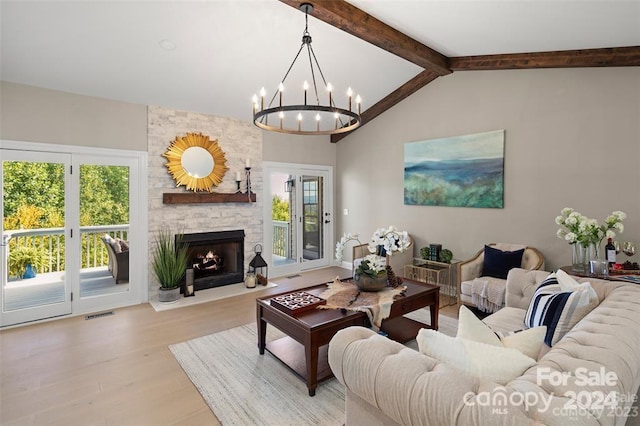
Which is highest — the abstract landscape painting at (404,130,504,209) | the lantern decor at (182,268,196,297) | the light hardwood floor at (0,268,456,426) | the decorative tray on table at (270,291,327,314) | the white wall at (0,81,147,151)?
the white wall at (0,81,147,151)

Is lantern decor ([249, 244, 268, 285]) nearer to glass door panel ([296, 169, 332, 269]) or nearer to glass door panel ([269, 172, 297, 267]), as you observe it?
glass door panel ([269, 172, 297, 267])

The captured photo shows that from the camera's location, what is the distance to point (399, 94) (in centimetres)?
537

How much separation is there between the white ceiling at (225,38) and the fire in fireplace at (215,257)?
6.77 feet

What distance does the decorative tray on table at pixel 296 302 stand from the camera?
2738mm

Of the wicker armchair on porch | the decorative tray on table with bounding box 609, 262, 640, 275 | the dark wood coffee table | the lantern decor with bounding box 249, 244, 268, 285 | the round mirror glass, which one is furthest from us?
the lantern decor with bounding box 249, 244, 268, 285

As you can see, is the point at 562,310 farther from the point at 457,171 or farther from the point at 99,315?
the point at 99,315

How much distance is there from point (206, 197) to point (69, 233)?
1.74 metres

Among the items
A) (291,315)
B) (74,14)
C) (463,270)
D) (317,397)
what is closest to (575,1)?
(463,270)

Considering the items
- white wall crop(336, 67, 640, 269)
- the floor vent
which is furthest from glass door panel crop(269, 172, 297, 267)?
the floor vent

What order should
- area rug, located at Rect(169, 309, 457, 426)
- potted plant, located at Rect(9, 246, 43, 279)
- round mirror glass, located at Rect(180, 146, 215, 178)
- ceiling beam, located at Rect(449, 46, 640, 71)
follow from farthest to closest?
round mirror glass, located at Rect(180, 146, 215, 178)
potted plant, located at Rect(9, 246, 43, 279)
ceiling beam, located at Rect(449, 46, 640, 71)
area rug, located at Rect(169, 309, 457, 426)

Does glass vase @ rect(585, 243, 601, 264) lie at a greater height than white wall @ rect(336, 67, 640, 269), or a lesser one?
lesser

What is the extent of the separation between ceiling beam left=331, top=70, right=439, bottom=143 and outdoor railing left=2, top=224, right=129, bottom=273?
4.11 metres

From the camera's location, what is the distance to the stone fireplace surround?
181 inches

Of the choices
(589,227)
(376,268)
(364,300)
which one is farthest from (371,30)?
(589,227)
